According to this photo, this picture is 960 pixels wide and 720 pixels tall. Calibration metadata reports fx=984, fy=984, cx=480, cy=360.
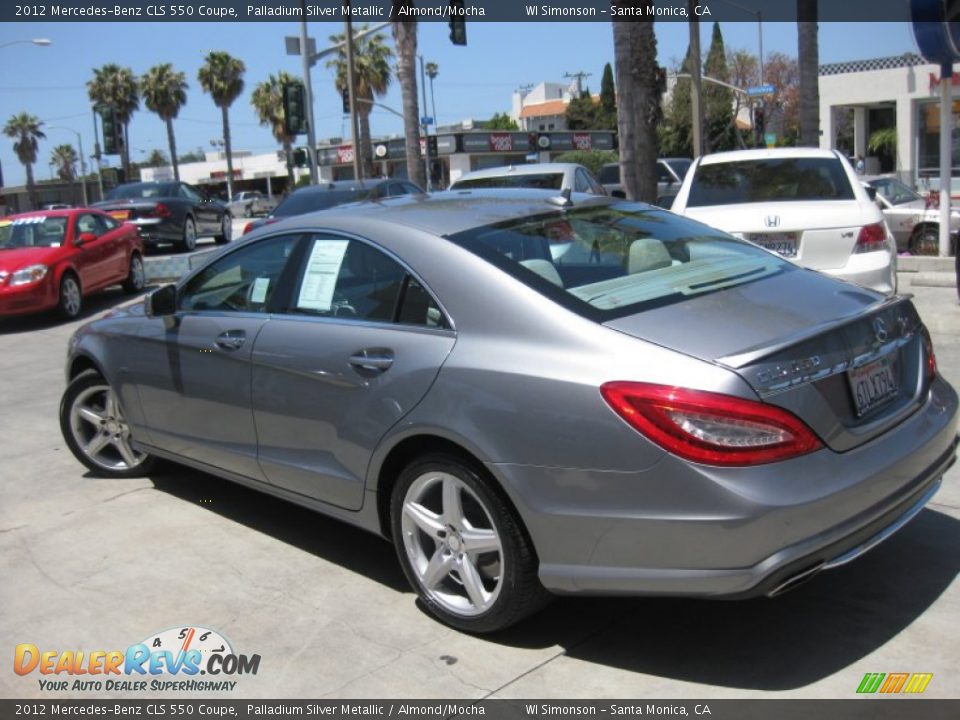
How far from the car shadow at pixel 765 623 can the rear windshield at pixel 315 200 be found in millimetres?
9749

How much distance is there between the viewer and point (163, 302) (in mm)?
4980

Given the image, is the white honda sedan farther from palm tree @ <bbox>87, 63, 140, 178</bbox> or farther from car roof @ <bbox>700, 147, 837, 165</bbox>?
palm tree @ <bbox>87, 63, 140, 178</bbox>

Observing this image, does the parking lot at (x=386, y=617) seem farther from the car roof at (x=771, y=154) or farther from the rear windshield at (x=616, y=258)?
the car roof at (x=771, y=154)

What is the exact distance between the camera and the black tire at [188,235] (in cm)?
2047

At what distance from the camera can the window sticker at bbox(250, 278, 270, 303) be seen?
453cm

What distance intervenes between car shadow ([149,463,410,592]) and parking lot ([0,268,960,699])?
0.01 meters

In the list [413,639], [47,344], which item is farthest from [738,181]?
[47,344]

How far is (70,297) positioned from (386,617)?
34.4 feet

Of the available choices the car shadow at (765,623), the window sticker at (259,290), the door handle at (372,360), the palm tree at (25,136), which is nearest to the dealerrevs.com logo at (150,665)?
the car shadow at (765,623)

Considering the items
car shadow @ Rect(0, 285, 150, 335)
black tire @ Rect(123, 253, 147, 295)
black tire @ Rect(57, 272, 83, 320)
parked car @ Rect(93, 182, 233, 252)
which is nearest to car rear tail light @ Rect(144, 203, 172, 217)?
parked car @ Rect(93, 182, 233, 252)

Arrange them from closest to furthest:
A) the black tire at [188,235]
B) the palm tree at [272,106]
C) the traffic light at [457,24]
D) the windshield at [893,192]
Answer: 1. the windshield at [893,192]
2. the traffic light at [457,24]
3. the black tire at [188,235]
4. the palm tree at [272,106]

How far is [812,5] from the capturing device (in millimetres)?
18422

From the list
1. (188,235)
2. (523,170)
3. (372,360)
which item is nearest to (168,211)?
(188,235)

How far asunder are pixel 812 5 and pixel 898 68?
744 inches
